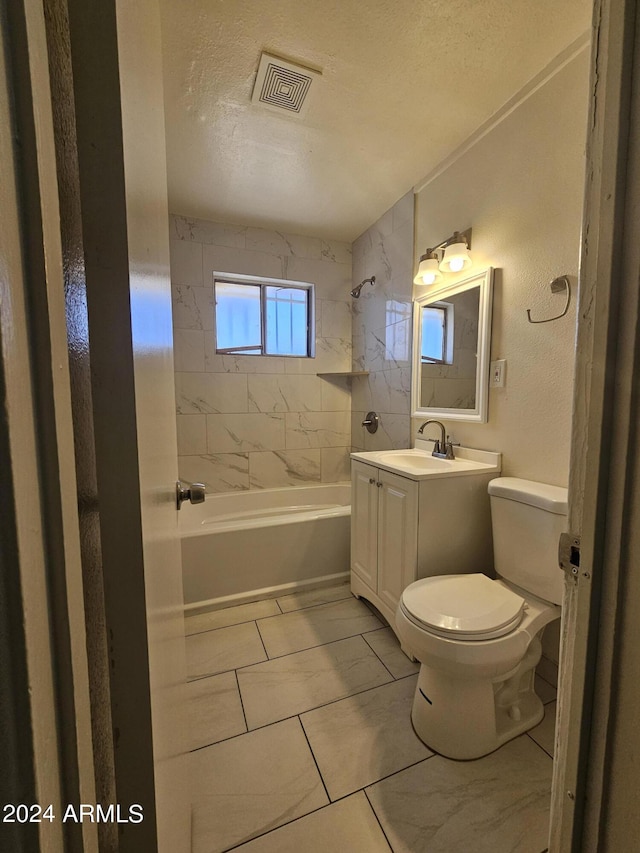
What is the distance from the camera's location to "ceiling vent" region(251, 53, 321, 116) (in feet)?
4.49

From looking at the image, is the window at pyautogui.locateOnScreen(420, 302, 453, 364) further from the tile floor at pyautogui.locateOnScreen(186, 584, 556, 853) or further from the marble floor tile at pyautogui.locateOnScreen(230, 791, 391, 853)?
the marble floor tile at pyautogui.locateOnScreen(230, 791, 391, 853)

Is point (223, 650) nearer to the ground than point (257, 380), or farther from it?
nearer to the ground

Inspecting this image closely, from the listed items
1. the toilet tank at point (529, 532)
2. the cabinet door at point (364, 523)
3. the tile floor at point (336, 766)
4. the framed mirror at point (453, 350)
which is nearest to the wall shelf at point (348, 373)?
the framed mirror at point (453, 350)

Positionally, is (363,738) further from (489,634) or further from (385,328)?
(385,328)

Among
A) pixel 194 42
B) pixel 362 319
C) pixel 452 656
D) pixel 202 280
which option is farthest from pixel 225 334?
pixel 452 656

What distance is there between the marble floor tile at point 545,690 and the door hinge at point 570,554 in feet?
4.11

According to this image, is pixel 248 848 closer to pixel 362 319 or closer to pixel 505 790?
pixel 505 790

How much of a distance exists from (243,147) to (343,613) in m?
2.64

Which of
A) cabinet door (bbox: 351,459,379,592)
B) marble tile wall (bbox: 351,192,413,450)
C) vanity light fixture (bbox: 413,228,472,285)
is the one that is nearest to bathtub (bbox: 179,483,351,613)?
cabinet door (bbox: 351,459,379,592)

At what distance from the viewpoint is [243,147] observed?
5.98 ft

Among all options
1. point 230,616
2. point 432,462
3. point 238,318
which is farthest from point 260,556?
point 238,318

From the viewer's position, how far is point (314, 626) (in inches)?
71.7

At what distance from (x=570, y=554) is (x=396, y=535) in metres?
1.11

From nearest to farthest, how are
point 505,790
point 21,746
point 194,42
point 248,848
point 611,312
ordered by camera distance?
point 21,746 → point 611,312 → point 248,848 → point 505,790 → point 194,42
